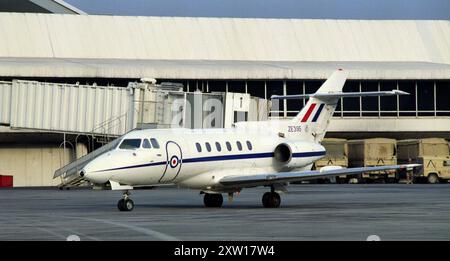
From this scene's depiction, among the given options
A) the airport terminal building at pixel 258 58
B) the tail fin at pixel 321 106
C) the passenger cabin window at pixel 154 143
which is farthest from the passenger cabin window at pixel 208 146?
the airport terminal building at pixel 258 58

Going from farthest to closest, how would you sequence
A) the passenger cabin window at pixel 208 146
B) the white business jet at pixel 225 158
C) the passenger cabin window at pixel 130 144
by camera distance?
1. the passenger cabin window at pixel 208 146
2. the passenger cabin window at pixel 130 144
3. the white business jet at pixel 225 158

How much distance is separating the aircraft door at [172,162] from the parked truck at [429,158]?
36.3 m

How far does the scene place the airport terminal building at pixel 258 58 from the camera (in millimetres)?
71688

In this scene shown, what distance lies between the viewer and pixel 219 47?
7712cm

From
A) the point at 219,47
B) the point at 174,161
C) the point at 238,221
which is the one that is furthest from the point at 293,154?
the point at 219,47

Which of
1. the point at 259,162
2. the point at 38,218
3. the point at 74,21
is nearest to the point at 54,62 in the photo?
the point at 74,21

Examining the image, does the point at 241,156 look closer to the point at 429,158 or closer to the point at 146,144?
the point at 146,144

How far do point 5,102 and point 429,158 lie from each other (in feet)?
92.1

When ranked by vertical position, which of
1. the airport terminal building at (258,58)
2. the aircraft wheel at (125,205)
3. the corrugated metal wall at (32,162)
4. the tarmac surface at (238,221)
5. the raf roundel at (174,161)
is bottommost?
the tarmac surface at (238,221)

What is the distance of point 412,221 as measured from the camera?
1037 inches

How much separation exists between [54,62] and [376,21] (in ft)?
88.6

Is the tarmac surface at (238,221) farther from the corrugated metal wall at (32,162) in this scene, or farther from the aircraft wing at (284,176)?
the corrugated metal wall at (32,162)

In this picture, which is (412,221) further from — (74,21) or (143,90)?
(74,21)

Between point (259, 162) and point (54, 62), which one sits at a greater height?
point (54, 62)
